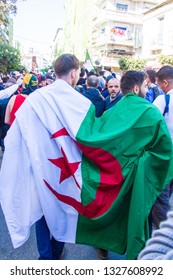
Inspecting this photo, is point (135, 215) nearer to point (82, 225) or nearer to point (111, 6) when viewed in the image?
point (82, 225)

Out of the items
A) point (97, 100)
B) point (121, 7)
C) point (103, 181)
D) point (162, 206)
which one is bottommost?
point (162, 206)

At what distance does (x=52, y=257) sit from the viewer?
276 centimetres

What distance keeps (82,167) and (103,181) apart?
7.7 inches

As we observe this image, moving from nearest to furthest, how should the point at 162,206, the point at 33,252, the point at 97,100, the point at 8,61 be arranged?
1. the point at 33,252
2. the point at 162,206
3. the point at 97,100
4. the point at 8,61

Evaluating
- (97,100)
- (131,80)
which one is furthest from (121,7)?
(131,80)

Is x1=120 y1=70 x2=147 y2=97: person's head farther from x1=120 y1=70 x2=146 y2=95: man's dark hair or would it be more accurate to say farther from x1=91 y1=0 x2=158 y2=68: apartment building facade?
x1=91 y1=0 x2=158 y2=68: apartment building facade

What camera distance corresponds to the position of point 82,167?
8.25 feet

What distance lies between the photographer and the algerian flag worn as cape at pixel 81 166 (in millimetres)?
2467

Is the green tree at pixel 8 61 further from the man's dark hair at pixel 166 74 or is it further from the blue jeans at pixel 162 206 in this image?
the blue jeans at pixel 162 206

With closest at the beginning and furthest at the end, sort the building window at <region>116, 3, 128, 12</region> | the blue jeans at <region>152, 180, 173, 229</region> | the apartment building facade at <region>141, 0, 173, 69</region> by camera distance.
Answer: the blue jeans at <region>152, 180, 173, 229</region> → the apartment building facade at <region>141, 0, 173, 69</region> → the building window at <region>116, 3, 128, 12</region>

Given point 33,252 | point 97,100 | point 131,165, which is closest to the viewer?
point 131,165

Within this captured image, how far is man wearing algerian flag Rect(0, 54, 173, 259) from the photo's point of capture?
2465mm

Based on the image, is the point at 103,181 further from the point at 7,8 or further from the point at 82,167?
the point at 7,8

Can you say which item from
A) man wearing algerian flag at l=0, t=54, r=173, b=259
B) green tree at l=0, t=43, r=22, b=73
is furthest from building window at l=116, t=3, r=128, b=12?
man wearing algerian flag at l=0, t=54, r=173, b=259
